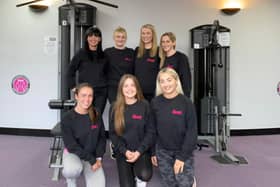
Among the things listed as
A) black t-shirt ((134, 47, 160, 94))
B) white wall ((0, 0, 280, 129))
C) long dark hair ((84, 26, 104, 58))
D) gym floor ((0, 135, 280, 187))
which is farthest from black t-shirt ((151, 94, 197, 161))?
white wall ((0, 0, 280, 129))

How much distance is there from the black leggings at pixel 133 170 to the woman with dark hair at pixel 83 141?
0.18 m

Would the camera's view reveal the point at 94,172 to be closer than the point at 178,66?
Yes

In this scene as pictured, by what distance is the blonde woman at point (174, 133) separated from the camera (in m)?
2.49

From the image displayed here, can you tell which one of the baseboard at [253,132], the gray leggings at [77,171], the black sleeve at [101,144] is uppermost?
the black sleeve at [101,144]

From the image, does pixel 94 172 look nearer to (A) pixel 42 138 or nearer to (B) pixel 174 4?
(A) pixel 42 138

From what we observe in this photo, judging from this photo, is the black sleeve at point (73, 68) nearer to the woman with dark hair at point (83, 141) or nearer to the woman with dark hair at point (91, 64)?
the woman with dark hair at point (91, 64)

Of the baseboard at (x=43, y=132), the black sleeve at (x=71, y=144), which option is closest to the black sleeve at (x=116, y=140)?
the black sleeve at (x=71, y=144)

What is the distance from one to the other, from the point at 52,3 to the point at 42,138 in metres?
2.19

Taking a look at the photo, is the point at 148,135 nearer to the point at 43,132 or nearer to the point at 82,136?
the point at 82,136

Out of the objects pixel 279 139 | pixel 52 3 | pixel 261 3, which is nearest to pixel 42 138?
pixel 52 3

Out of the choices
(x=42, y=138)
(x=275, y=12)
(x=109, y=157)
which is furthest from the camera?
(x=275, y=12)

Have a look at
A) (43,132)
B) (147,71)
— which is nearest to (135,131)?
(147,71)

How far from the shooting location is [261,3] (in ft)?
17.9

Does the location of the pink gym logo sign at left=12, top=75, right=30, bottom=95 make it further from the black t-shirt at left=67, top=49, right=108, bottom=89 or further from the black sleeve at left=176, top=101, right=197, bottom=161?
the black sleeve at left=176, top=101, right=197, bottom=161
